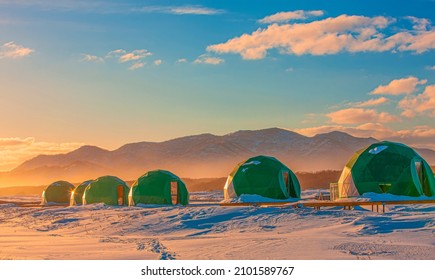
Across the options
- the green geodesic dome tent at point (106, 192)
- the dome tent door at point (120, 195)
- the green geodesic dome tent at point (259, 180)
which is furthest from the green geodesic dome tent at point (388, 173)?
the dome tent door at point (120, 195)

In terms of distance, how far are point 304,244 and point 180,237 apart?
491 cm

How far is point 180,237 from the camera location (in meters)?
17.6

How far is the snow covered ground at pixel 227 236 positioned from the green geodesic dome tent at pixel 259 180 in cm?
835

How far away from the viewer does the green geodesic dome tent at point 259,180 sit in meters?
32.7

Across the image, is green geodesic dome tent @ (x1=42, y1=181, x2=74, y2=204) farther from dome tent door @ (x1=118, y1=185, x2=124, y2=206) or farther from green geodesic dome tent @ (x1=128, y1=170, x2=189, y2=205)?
green geodesic dome tent @ (x1=128, y1=170, x2=189, y2=205)

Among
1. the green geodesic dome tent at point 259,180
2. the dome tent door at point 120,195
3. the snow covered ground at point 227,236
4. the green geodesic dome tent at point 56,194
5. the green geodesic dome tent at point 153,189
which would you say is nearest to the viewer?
the snow covered ground at point 227,236

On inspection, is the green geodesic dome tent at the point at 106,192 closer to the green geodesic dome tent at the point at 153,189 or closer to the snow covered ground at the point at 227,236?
the green geodesic dome tent at the point at 153,189

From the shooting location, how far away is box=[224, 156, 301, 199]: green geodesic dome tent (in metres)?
32.7

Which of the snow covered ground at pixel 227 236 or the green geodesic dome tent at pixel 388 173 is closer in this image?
the snow covered ground at pixel 227 236

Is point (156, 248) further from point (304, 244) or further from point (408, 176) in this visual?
point (408, 176)

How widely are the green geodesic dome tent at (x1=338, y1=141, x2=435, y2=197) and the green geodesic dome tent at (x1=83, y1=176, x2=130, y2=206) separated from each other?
1537 cm

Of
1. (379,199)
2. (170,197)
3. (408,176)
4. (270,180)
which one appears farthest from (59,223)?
(408,176)

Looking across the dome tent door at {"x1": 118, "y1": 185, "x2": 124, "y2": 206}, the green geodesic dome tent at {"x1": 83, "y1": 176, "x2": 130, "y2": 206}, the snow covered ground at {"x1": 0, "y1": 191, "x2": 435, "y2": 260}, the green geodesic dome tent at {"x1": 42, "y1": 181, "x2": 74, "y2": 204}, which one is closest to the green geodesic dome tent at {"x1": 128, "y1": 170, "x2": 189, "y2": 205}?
the green geodesic dome tent at {"x1": 83, "y1": 176, "x2": 130, "y2": 206}

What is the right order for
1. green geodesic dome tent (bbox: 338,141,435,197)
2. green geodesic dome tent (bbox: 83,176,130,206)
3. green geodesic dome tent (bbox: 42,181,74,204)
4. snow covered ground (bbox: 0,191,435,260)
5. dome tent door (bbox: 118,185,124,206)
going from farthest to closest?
green geodesic dome tent (bbox: 42,181,74,204), dome tent door (bbox: 118,185,124,206), green geodesic dome tent (bbox: 83,176,130,206), green geodesic dome tent (bbox: 338,141,435,197), snow covered ground (bbox: 0,191,435,260)
